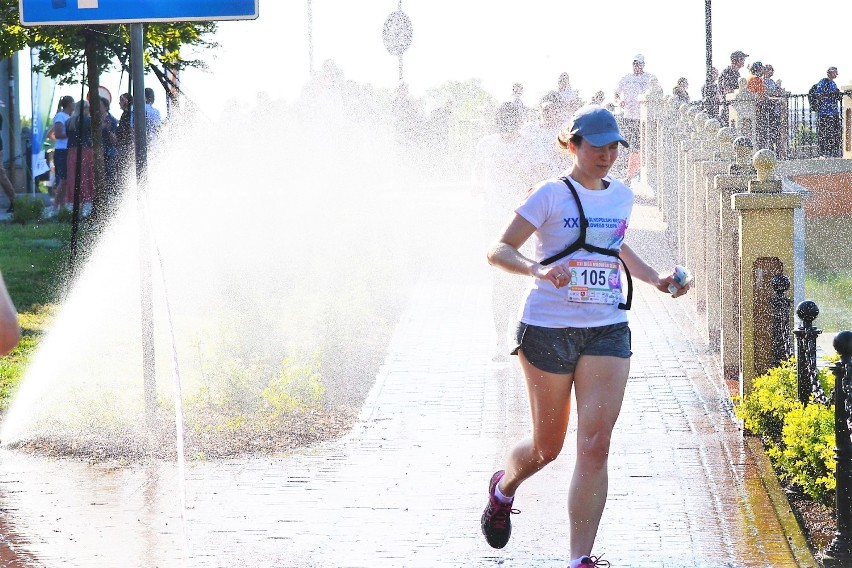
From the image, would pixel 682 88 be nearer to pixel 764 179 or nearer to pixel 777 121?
pixel 777 121

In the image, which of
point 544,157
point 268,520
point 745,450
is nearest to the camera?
point 268,520

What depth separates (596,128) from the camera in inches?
217

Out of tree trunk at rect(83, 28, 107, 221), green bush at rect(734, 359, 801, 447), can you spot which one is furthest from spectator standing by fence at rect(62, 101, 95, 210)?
green bush at rect(734, 359, 801, 447)

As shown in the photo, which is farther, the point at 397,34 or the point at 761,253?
the point at 397,34

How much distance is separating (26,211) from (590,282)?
18.7 metres

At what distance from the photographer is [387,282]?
15.0 m

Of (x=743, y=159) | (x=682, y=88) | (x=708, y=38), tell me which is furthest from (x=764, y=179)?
(x=708, y=38)

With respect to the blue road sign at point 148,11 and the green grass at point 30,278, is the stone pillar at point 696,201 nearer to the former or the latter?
the green grass at point 30,278

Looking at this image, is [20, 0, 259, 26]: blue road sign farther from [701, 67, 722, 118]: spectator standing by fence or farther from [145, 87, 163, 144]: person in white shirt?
[701, 67, 722, 118]: spectator standing by fence

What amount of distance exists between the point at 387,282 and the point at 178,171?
7463 mm

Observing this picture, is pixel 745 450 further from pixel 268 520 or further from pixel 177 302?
pixel 177 302

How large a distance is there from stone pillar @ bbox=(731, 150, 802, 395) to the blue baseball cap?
3121 mm

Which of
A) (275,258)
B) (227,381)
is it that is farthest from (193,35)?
(227,381)

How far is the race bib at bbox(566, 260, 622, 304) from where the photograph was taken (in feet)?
17.9
